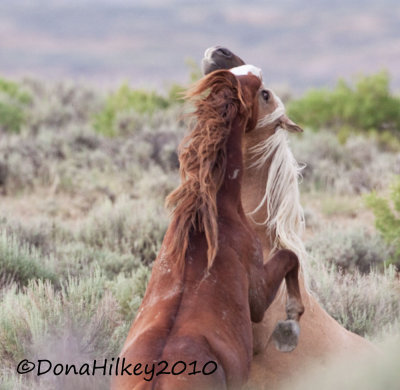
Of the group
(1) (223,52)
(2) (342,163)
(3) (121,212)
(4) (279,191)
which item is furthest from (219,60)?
(2) (342,163)

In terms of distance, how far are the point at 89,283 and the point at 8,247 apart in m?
1.39

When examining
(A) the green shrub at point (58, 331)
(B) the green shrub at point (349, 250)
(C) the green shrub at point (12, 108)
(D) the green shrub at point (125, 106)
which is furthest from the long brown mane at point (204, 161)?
(C) the green shrub at point (12, 108)

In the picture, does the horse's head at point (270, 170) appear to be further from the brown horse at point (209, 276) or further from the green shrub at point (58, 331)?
the green shrub at point (58, 331)

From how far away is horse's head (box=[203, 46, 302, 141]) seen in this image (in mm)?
3738

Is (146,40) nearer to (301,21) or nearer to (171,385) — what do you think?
(301,21)

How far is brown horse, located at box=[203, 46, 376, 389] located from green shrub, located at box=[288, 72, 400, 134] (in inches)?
451

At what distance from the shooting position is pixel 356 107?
15094mm

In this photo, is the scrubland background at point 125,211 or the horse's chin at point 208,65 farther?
the scrubland background at point 125,211

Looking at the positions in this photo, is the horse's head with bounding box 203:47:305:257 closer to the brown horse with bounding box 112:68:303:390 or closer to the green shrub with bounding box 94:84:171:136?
the brown horse with bounding box 112:68:303:390

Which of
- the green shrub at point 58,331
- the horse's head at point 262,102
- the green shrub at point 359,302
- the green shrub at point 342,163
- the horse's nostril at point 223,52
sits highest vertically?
the horse's nostril at point 223,52

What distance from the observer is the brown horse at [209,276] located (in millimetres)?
2709

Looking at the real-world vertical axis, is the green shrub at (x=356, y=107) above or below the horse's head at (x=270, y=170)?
below

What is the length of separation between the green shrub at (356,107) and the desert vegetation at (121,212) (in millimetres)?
27

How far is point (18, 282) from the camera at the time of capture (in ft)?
19.3
